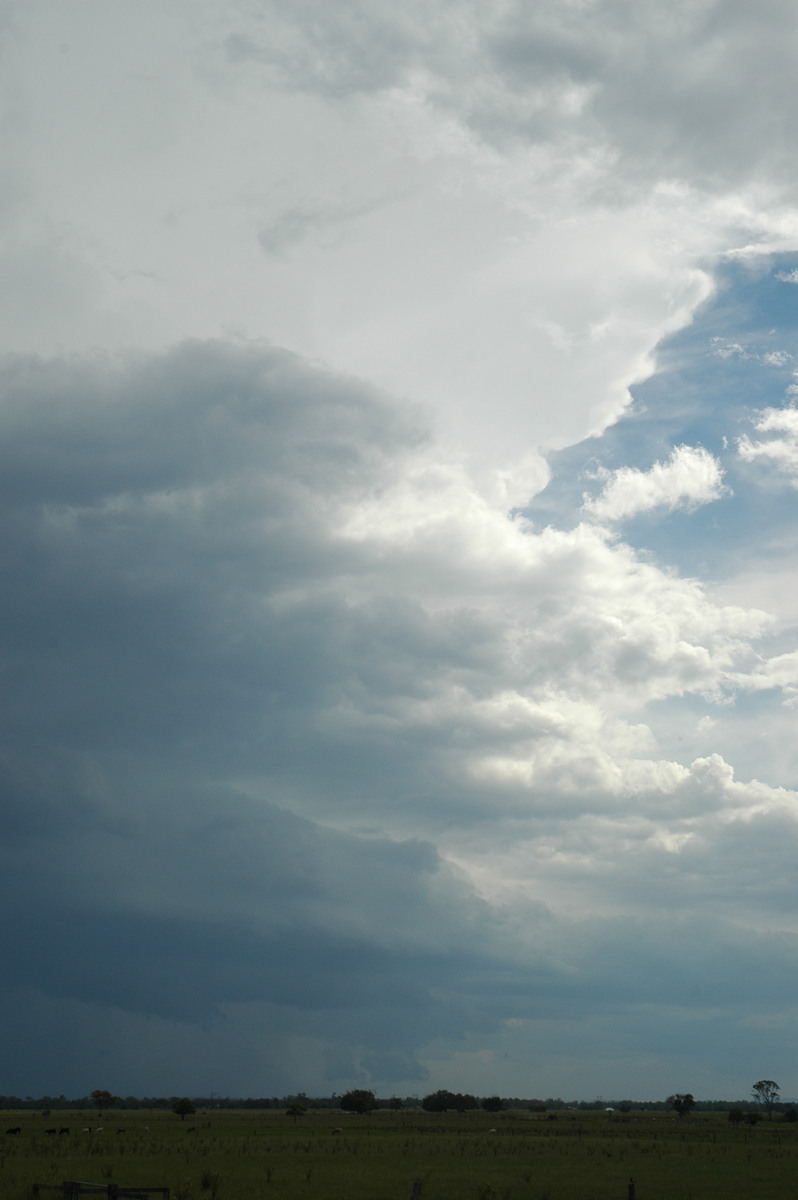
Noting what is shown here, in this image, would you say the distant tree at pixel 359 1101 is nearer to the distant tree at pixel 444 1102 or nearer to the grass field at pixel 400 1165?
the distant tree at pixel 444 1102

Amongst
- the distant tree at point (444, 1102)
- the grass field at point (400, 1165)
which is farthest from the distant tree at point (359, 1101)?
the grass field at point (400, 1165)

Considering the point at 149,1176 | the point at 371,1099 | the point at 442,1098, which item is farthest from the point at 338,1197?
the point at 442,1098

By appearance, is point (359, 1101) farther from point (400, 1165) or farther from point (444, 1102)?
point (400, 1165)

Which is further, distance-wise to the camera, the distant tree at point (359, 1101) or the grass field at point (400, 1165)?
the distant tree at point (359, 1101)

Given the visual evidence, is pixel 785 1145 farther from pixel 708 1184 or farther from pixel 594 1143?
pixel 708 1184

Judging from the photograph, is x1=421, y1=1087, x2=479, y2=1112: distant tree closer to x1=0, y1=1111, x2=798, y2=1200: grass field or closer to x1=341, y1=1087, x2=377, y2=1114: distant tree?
x1=341, y1=1087, x2=377, y2=1114: distant tree

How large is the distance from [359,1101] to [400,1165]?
400 feet

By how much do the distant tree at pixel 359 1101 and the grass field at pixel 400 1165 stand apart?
265 feet

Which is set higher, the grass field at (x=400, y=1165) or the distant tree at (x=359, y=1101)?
the grass field at (x=400, y=1165)

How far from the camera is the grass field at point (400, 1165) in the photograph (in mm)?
44750

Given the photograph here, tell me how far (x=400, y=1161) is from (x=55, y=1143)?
1176 inches

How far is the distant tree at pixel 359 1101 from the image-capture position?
6604 inches

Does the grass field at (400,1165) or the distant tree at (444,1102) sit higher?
the grass field at (400,1165)

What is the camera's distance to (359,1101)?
168 meters
